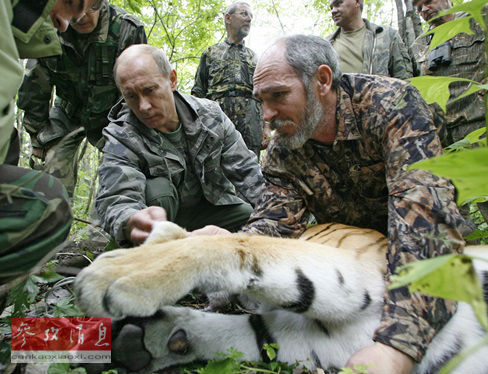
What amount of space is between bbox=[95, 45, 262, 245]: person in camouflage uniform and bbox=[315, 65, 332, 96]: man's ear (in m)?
1.26

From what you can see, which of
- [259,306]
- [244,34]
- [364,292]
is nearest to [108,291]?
[259,306]

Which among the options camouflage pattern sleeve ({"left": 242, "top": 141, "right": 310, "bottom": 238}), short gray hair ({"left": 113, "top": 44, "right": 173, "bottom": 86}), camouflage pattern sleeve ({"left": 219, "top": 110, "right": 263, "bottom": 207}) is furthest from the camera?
camouflage pattern sleeve ({"left": 219, "top": 110, "right": 263, "bottom": 207})

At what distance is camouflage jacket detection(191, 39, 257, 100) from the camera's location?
615cm

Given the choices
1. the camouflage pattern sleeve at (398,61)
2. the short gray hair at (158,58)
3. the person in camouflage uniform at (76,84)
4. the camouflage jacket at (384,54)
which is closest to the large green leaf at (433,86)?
the short gray hair at (158,58)

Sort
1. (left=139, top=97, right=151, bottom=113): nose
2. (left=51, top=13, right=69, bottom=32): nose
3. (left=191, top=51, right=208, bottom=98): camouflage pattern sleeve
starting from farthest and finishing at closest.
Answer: (left=191, top=51, right=208, bottom=98): camouflage pattern sleeve
(left=139, top=97, right=151, bottom=113): nose
(left=51, top=13, right=69, bottom=32): nose

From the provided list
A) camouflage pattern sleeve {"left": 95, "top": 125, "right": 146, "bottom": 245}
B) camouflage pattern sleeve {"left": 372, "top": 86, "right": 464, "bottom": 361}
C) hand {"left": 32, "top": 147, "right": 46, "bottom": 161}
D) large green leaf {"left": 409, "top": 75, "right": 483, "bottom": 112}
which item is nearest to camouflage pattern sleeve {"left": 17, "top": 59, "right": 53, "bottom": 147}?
hand {"left": 32, "top": 147, "right": 46, "bottom": 161}

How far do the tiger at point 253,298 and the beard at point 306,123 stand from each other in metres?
0.79

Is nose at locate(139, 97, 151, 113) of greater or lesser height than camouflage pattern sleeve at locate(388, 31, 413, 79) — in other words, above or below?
below

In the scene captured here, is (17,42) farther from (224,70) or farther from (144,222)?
(224,70)

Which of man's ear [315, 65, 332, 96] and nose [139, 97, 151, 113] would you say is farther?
nose [139, 97, 151, 113]

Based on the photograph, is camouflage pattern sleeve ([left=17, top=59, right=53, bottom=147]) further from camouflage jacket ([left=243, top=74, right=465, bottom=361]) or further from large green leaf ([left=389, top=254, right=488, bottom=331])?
large green leaf ([left=389, top=254, right=488, bottom=331])

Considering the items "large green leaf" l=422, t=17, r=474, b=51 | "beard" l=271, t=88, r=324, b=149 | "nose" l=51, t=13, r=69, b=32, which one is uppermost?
"large green leaf" l=422, t=17, r=474, b=51

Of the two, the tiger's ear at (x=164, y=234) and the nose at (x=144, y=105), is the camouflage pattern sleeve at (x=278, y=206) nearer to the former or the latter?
the tiger's ear at (x=164, y=234)

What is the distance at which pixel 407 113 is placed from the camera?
1.97 meters
